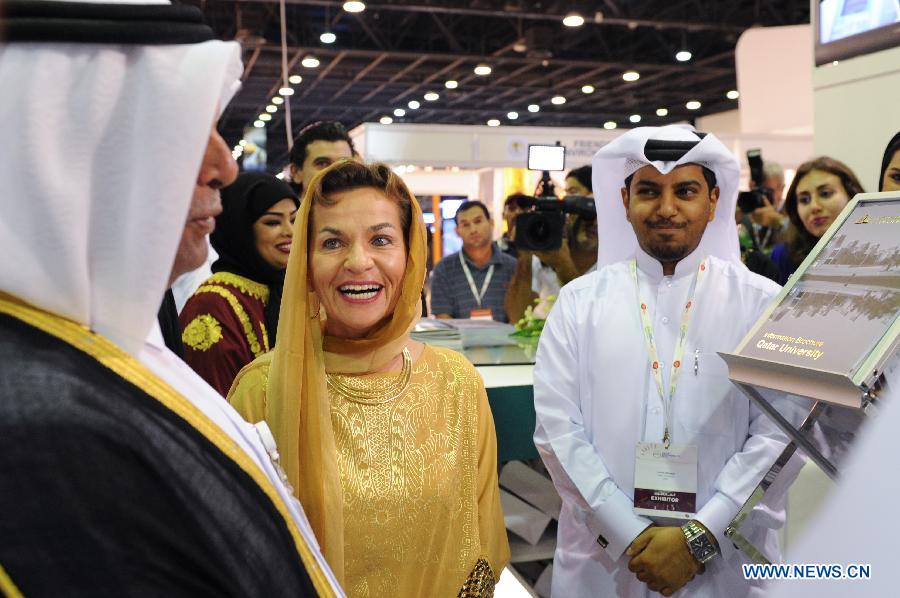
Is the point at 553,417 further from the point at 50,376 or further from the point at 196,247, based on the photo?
the point at 50,376

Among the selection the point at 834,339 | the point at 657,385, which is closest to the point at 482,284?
the point at 657,385

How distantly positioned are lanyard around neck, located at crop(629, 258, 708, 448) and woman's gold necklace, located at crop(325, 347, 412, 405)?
73 cm

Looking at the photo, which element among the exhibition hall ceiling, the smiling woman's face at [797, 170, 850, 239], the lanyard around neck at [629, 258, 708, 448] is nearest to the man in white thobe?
the lanyard around neck at [629, 258, 708, 448]

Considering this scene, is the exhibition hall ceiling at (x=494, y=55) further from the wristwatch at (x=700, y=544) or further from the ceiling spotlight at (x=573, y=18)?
the wristwatch at (x=700, y=544)

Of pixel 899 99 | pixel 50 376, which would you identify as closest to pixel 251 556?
pixel 50 376

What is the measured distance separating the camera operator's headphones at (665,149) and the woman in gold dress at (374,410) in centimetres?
80

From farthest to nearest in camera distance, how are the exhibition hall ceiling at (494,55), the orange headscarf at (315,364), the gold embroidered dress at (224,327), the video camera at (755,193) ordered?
the exhibition hall ceiling at (494,55), the video camera at (755,193), the gold embroidered dress at (224,327), the orange headscarf at (315,364)

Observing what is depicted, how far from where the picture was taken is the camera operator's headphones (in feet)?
7.46

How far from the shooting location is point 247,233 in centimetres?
271

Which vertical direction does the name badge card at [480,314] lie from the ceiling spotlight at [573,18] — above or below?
below

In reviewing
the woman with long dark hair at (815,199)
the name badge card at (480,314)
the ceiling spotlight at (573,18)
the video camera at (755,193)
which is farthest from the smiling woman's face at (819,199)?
the ceiling spotlight at (573,18)

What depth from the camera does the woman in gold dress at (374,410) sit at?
162 cm

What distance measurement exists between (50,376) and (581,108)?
21572mm

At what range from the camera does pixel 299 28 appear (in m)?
13.9
